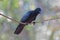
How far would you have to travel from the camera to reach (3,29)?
256 centimetres

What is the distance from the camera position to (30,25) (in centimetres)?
260

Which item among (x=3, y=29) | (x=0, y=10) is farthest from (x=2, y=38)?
(x=0, y=10)

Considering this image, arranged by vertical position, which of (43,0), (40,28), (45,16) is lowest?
(40,28)

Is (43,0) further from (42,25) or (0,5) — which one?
(0,5)

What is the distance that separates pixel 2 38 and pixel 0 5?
1.51ft

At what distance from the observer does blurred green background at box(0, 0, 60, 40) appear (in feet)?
8.36

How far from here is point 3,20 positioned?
257 centimetres

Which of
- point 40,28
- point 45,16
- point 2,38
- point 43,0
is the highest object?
point 43,0

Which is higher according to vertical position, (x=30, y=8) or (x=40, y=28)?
(x=30, y=8)

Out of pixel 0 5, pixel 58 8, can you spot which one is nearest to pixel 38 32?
pixel 58 8

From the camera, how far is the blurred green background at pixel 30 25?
2549 millimetres

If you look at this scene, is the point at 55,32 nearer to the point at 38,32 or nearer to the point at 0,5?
the point at 38,32

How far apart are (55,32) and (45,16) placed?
277 mm

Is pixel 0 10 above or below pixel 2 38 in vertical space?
above
